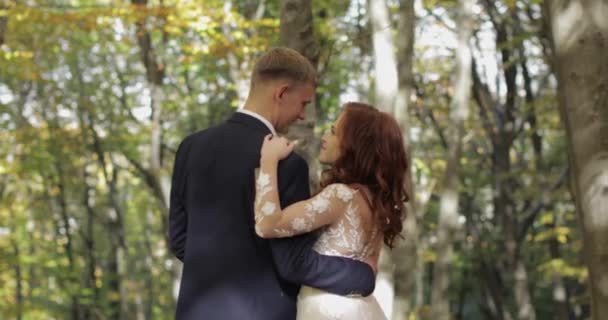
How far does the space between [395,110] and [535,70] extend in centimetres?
1148

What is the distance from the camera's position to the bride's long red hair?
3.73m

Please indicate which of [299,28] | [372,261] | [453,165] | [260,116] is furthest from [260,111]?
[453,165]

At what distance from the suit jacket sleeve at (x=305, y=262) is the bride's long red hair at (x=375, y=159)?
0.22 m

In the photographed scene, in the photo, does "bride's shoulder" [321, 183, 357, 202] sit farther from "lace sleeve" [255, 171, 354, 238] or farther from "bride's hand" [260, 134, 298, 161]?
"bride's hand" [260, 134, 298, 161]

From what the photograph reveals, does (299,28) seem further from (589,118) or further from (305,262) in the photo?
(305,262)

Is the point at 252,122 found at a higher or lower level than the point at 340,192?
higher

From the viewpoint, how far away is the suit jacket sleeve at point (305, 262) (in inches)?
137

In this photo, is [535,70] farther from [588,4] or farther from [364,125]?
[364,125]

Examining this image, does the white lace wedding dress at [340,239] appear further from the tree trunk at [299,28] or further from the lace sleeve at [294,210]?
the tree trunk at [299,28]

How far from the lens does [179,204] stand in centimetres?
384

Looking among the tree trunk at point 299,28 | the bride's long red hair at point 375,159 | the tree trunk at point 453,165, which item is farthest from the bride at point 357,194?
the tree trunk at point 453,165

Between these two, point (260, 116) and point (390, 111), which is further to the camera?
point (390, 111)

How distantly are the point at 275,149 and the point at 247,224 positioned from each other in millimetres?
290

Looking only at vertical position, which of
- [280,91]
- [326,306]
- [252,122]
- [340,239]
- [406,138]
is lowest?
[406,138]
